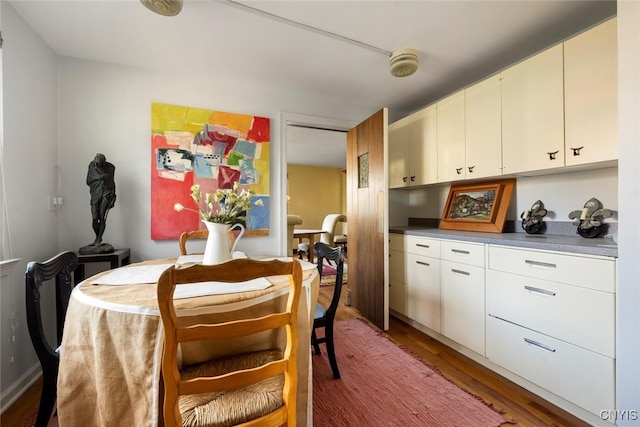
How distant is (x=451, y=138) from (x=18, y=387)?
3.75 m

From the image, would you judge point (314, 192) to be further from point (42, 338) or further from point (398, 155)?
point (42, 338)

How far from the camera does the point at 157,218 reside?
226 centimetres

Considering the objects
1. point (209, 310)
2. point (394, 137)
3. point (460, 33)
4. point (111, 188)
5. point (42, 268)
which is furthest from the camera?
point (394, 137)

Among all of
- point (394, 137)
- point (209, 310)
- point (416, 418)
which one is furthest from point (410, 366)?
point (394, 137)

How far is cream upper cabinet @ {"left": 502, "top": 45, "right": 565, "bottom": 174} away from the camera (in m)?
1.62

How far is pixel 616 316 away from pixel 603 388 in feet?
1.27

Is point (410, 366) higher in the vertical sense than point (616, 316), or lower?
lower

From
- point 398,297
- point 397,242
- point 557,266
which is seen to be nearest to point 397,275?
point 398,297

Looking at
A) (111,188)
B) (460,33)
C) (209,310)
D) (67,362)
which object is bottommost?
(67,362)

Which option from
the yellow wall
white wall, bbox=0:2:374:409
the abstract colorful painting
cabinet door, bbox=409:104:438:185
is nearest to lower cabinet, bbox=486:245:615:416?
cabinet door, bbox=409:104:438:185

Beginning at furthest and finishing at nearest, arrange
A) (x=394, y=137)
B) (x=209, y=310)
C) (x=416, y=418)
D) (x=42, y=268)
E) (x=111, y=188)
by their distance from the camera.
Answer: (x=394, y=137)
(x=111, y=188)
(x=416, y=418)
(x=42, y=268)
(x=209, y=310)

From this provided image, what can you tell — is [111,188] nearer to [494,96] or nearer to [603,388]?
[494,96]

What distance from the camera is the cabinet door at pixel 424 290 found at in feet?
7.15

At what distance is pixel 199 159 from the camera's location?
2363 mm
